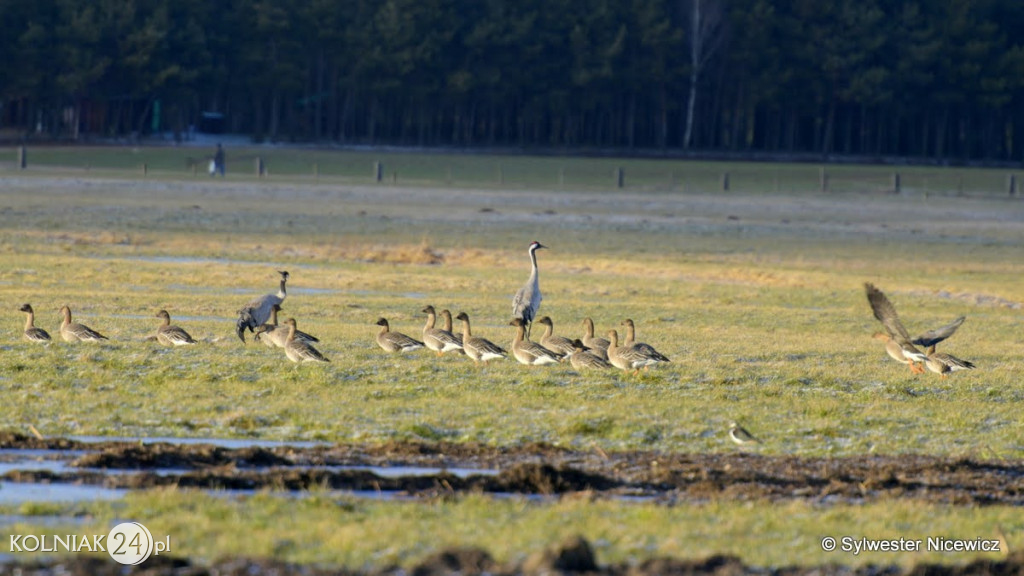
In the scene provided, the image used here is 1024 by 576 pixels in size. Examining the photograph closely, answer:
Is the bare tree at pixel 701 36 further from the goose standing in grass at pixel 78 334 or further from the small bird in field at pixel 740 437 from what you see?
the small bird in field at pixel 740 437

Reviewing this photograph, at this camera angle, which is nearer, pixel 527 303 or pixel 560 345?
pixel 560 345

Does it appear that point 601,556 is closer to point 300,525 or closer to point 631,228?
point 300,525

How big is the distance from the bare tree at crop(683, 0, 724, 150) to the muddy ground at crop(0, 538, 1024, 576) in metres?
92.3

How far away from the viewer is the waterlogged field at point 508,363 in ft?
28.1

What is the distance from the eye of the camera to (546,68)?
96625 mm

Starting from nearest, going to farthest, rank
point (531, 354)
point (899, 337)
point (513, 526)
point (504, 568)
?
point (504, 568), point (513, 526), point (531, 354), point (899, 337)

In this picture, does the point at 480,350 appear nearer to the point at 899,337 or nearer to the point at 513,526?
the point at 899,337

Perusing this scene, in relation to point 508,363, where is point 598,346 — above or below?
above

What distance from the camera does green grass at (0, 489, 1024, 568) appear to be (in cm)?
792

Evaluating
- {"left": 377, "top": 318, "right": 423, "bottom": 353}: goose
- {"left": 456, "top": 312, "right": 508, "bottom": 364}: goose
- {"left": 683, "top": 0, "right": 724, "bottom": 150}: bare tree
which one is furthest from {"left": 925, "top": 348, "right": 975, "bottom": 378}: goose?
{"left": 683, "top": 0, "right": 724, "bottom": 150}: bare tree

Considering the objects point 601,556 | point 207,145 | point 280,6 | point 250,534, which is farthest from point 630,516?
point 280,6

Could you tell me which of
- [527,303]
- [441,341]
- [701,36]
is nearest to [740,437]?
[441,341]

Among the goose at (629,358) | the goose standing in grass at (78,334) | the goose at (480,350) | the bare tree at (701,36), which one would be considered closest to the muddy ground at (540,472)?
the goose at (629,358)

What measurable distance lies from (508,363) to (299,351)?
233 centimetres
